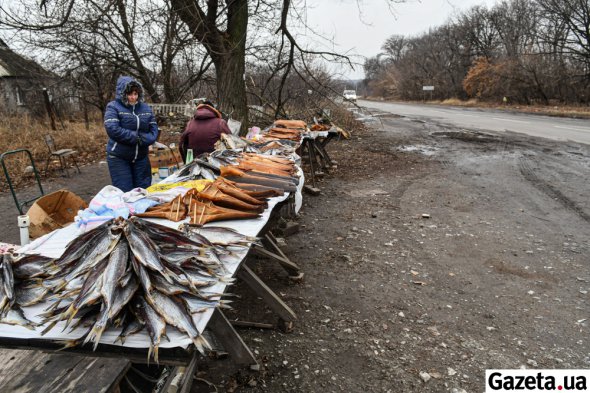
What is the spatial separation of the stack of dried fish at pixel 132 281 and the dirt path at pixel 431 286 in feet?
3.74

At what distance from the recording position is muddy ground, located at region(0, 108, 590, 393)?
2977 millimetres

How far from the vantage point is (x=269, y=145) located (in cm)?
660

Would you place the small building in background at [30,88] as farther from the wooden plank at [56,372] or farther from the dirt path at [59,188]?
the wooden plank at [56,372]

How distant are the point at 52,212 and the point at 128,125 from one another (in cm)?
144

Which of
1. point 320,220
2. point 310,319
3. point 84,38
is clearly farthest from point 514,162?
point 84,38

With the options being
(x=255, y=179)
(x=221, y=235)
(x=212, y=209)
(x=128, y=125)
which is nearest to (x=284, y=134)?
(x=128, y=125)

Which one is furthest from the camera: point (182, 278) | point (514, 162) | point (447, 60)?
point (447, 60)

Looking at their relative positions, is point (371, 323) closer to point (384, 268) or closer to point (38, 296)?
point (384, 268)

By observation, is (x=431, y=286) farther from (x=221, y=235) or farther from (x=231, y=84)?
(x=231, y=84)

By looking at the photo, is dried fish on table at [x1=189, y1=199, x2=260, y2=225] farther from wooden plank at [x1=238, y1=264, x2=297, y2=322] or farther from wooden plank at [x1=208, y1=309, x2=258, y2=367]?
wooden plank at [x1=208, y1=309, x2=258, y2=367]

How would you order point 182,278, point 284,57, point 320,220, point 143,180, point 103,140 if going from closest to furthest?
point 182,278 → point 143,180 → point 320,220 → point 284,57 → point 103,140

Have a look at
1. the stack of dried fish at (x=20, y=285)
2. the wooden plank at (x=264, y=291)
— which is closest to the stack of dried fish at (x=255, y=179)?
the wooden plank at (x=264, y=291)

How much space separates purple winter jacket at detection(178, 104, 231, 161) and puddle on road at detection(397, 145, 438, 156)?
24.0 feet

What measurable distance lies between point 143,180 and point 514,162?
27.9ft
